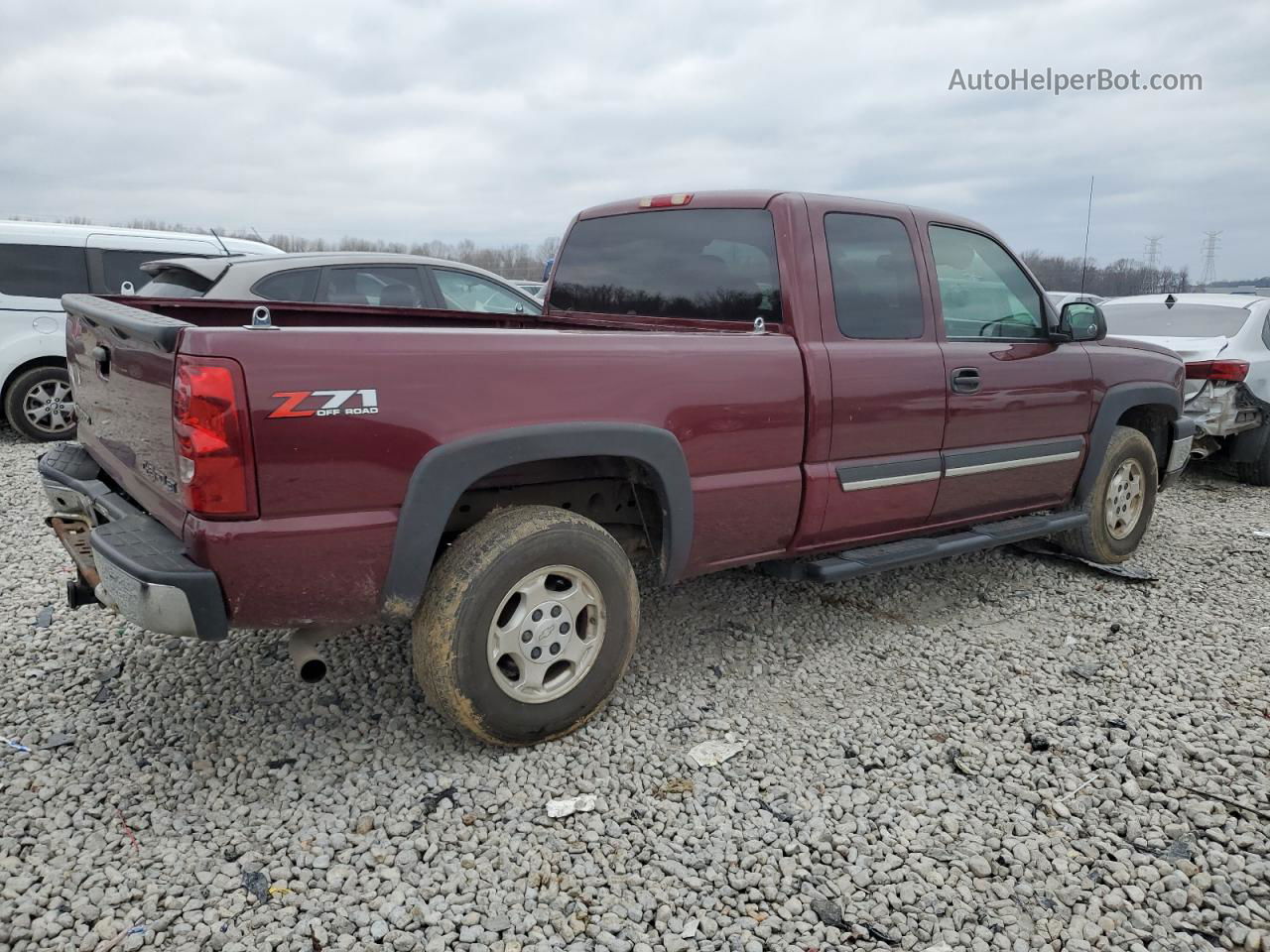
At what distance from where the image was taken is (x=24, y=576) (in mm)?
4492

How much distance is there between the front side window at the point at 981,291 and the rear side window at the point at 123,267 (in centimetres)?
667

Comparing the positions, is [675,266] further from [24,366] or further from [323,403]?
[24,366]

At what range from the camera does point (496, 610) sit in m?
2.80

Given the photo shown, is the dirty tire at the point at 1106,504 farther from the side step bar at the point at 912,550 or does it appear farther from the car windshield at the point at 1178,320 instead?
the car windshield at the point at 1178,320

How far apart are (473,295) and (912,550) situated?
447cm

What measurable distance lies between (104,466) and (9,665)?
3.26ft

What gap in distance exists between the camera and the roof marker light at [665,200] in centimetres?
392

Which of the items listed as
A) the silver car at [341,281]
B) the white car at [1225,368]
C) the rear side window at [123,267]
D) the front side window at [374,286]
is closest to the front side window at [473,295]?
the silver car at [341,281]

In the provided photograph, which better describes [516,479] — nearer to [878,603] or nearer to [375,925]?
[375,925]

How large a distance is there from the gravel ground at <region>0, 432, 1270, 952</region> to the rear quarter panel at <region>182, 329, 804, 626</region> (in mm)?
689

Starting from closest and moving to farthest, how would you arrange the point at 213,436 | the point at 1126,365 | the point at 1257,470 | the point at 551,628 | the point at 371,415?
the point at 213,436 < the point at 371,415 < the point at 551,628 < the point at 1126,365 < the point at 1257,470

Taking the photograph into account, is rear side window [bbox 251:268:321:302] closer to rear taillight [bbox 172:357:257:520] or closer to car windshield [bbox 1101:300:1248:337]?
rear taillight [bbox 172:357:257:520]

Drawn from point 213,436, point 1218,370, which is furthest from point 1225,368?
point 213,436

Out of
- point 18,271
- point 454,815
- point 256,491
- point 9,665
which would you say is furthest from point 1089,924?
point 18,271
